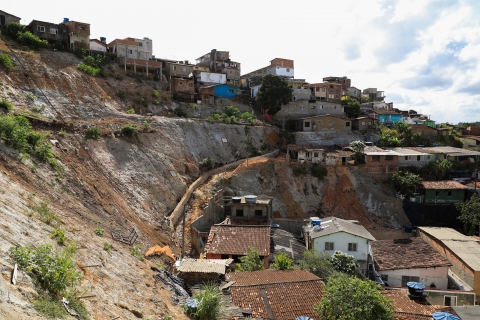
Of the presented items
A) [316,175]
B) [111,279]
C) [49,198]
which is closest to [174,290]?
[111,279]

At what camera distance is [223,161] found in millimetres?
38250

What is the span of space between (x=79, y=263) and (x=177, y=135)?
26657mm

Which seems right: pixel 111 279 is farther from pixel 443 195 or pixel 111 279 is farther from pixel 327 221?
pixel 443 195

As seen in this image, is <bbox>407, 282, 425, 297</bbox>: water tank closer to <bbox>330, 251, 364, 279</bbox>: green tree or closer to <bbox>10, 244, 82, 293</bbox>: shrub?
<bbox>330, 251, 364, 279</bbox>: green tree

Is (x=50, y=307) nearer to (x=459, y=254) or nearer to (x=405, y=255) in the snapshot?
(x=405, y=255)

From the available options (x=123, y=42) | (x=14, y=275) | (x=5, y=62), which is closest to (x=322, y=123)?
(x=123, y=42)

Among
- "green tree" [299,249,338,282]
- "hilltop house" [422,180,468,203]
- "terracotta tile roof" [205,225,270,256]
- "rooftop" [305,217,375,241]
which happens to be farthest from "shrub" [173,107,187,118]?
"hilltop house" [422,180,468,203]

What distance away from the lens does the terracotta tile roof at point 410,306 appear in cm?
1700

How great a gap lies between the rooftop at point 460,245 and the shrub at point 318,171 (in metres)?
11.1

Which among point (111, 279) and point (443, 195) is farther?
point (443, 195)

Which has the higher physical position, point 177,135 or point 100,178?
point 177,135

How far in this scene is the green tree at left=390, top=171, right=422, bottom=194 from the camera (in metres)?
37.1

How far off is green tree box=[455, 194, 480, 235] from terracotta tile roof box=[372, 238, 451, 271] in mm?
9206

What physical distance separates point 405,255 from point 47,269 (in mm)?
24801
